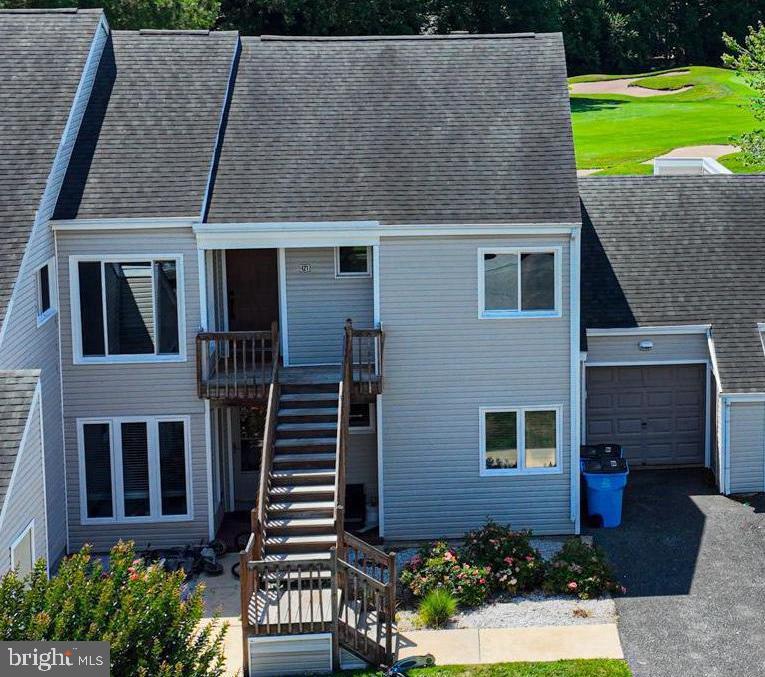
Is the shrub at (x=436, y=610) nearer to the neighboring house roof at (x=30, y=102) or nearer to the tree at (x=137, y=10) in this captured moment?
the neighboring house roof at (x=30, y=102)

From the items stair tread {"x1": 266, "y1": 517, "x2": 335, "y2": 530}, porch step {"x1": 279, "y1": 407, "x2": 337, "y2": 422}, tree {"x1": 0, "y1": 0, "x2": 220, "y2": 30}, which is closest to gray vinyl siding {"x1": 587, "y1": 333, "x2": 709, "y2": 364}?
porch step {"x1": 279, "y1": 407, "x2": 337, "y2": 422}

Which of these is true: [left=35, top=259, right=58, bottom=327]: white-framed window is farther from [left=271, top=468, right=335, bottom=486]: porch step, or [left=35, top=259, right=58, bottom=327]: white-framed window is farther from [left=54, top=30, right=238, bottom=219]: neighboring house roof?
[left=271, top=468, right=335, bottom=486]: porch step

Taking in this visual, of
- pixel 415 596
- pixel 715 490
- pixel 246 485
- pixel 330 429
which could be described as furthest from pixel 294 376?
pixel 715 490


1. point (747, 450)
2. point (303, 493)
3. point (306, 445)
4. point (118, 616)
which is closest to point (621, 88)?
point (747, 450)

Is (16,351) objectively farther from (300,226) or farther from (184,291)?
(300,226)

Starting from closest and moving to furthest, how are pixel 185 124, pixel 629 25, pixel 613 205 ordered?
pixel 185 124 → pixel 613 205 → pixel 629 25

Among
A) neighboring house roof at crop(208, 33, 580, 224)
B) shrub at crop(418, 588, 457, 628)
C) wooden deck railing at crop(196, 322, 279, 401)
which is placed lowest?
shrub at crop(418, 588, 457, 628)

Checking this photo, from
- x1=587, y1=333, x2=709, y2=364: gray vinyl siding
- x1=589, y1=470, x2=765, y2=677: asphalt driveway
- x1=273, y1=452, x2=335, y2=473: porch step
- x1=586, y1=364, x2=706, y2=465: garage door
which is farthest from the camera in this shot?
x1=586, y1=364, x2=706, y2=465: garage door

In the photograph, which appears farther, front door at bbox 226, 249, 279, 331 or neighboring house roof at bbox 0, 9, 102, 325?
front door at bbox 226, 249, 279, 331
